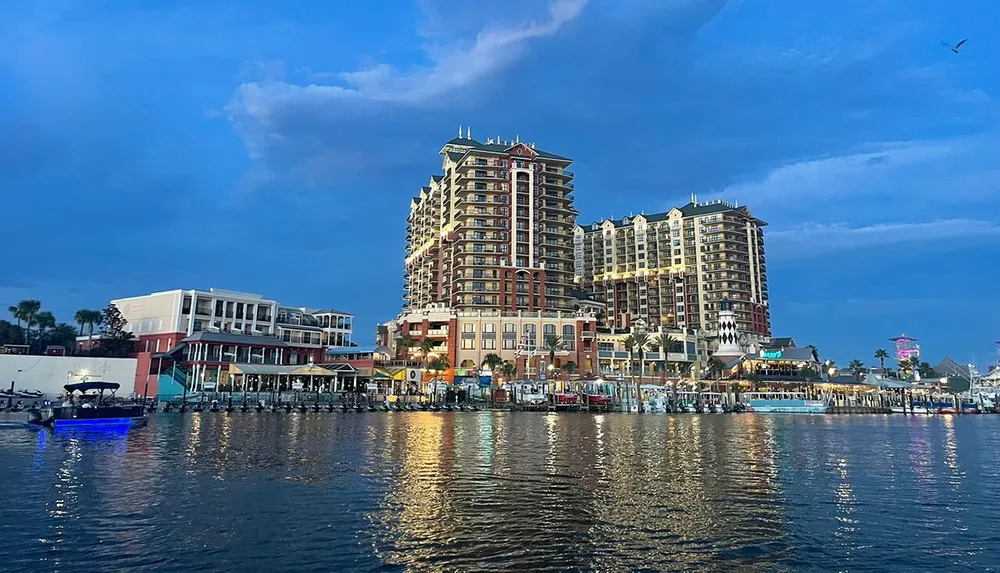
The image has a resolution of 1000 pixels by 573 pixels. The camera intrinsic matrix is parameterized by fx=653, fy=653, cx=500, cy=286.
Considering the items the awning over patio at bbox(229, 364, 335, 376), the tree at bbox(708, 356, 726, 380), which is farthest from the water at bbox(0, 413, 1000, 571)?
the tree at bbox(708, 356, 726, 380)

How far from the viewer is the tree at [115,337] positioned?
116 metres

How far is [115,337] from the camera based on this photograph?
12000cm

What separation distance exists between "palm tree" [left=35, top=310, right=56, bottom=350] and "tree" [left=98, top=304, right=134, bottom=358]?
10235mm

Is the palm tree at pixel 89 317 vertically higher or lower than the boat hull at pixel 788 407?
higher

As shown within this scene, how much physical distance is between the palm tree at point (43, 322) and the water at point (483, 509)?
98525 millimetres

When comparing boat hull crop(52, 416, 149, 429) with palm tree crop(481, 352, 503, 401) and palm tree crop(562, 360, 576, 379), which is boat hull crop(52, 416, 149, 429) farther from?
palm tree crop(562, 360, 576, 379)

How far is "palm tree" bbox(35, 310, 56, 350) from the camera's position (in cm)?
12544

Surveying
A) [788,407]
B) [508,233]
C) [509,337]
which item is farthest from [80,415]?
[788,407]

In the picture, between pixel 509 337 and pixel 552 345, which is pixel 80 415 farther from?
pixel 509 337

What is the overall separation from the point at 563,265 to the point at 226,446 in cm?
10796

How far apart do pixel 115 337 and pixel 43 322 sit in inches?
739

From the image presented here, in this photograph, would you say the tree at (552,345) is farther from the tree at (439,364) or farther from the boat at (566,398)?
the tree at (439,364)

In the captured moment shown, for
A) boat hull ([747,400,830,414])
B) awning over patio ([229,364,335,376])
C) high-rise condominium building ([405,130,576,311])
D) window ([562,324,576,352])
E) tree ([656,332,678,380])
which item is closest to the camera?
awning over patio ([229,364,335,376])

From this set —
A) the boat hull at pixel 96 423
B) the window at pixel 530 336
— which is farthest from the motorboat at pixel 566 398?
the boat hull at pixel 96 423
